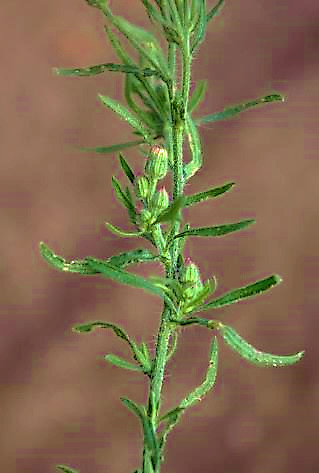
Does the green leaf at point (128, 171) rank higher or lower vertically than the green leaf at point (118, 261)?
higher

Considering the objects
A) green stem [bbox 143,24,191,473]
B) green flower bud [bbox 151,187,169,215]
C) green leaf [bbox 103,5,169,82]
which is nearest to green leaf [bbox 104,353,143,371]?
green stem [bbox 143,24,191,473]

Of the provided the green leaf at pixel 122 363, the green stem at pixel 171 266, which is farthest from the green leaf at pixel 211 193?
the green leaf at pixel 122 363

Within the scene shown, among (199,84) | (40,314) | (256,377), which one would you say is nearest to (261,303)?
(256,377)

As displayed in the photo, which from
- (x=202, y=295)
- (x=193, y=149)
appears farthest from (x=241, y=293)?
(x=193, y=149)

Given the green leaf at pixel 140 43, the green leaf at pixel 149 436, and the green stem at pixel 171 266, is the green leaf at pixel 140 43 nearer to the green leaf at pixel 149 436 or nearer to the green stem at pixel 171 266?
the green stem at pixel 171 266

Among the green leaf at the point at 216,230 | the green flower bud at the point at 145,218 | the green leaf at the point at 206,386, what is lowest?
the green leaf at the point at 206,386

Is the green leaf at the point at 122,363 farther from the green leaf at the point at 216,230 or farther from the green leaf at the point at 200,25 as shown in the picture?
the green leaf at the point at 200,25

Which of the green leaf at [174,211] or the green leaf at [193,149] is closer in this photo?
the green leaf at [174,211]
